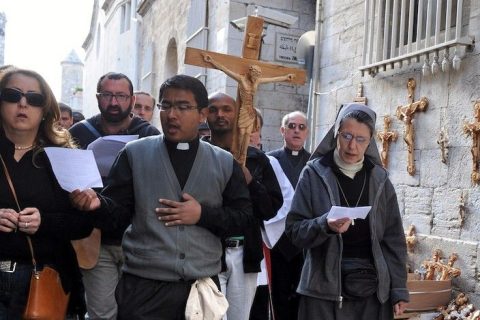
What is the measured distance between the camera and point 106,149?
3.57 metres

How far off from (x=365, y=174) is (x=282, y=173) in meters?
1.22

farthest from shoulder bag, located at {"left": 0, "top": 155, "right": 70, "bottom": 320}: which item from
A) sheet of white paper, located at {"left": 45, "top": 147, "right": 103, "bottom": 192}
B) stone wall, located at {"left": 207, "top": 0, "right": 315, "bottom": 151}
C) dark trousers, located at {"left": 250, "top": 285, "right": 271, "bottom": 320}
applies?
stone wall, located at {"left": 207, "top": 0, "right": 315, "bottom": 151}

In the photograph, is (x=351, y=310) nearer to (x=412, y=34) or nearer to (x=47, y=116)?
(x=47, y=116)

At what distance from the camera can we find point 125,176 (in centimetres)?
271

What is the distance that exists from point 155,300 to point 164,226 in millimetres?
336

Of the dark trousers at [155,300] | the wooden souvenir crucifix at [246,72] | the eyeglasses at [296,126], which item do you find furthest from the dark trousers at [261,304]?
the dark trousers at [155,300]

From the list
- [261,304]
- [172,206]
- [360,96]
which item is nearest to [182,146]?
[172,206]

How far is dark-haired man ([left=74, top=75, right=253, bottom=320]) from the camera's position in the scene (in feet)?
8.54

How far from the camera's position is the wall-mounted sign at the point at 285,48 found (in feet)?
30.2

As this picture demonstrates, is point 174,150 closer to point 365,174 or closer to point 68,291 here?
point 68,291

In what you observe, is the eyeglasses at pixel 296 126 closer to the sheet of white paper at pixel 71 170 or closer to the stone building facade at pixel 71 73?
the sheet of white paper at pixel 71 170

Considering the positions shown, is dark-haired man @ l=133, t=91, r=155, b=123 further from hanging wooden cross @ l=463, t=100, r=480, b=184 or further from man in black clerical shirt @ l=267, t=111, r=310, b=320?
hanging wooden cross @ l=463, t=100, r=480, b=184

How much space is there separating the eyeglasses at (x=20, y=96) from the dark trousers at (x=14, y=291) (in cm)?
73

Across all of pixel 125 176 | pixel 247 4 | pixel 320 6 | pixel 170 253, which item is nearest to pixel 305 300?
pixel 170 253
